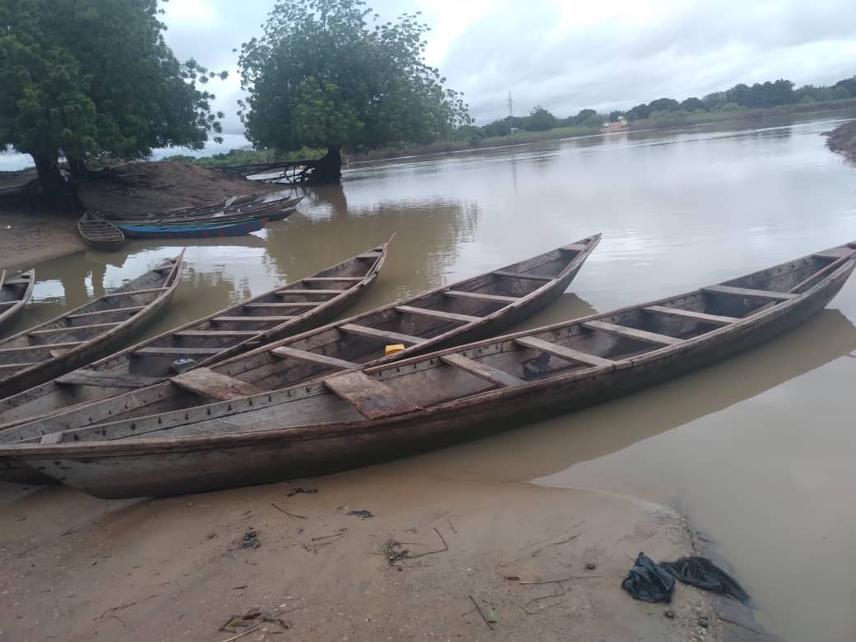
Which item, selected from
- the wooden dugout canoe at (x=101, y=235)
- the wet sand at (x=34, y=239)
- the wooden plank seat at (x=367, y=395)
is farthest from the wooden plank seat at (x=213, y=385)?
the wet sand at (x=34, y=239)

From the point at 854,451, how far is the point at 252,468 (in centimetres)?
388

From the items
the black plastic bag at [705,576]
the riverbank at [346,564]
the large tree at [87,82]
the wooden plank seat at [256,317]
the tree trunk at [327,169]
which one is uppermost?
the large tree at [87,82]

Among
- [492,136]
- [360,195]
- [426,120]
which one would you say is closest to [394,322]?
[360,195]

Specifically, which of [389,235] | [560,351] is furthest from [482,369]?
[389,235]

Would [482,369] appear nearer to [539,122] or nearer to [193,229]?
[193,229]

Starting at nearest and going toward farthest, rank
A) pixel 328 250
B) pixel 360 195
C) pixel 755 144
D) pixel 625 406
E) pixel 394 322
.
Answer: pixel 625 406 < pixel 394 322 < pixel 328 250 < pixel 360 195 < pixel 755 144

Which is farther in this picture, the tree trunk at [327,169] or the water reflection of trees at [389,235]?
the tree trunk at [327,169]

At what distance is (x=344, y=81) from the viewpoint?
2402cm

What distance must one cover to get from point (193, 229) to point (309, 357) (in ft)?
35.7

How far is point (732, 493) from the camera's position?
12.0ft

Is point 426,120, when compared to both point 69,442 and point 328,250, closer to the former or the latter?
point 328,250

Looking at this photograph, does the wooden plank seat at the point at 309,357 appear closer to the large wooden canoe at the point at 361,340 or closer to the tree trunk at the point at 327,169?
the large wooden canoe at the point at 361,340

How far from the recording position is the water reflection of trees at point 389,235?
1058 centimetres

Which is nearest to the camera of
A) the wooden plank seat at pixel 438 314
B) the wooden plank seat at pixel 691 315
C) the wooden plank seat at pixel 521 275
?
the wooden plank seat at pixel 691 315
